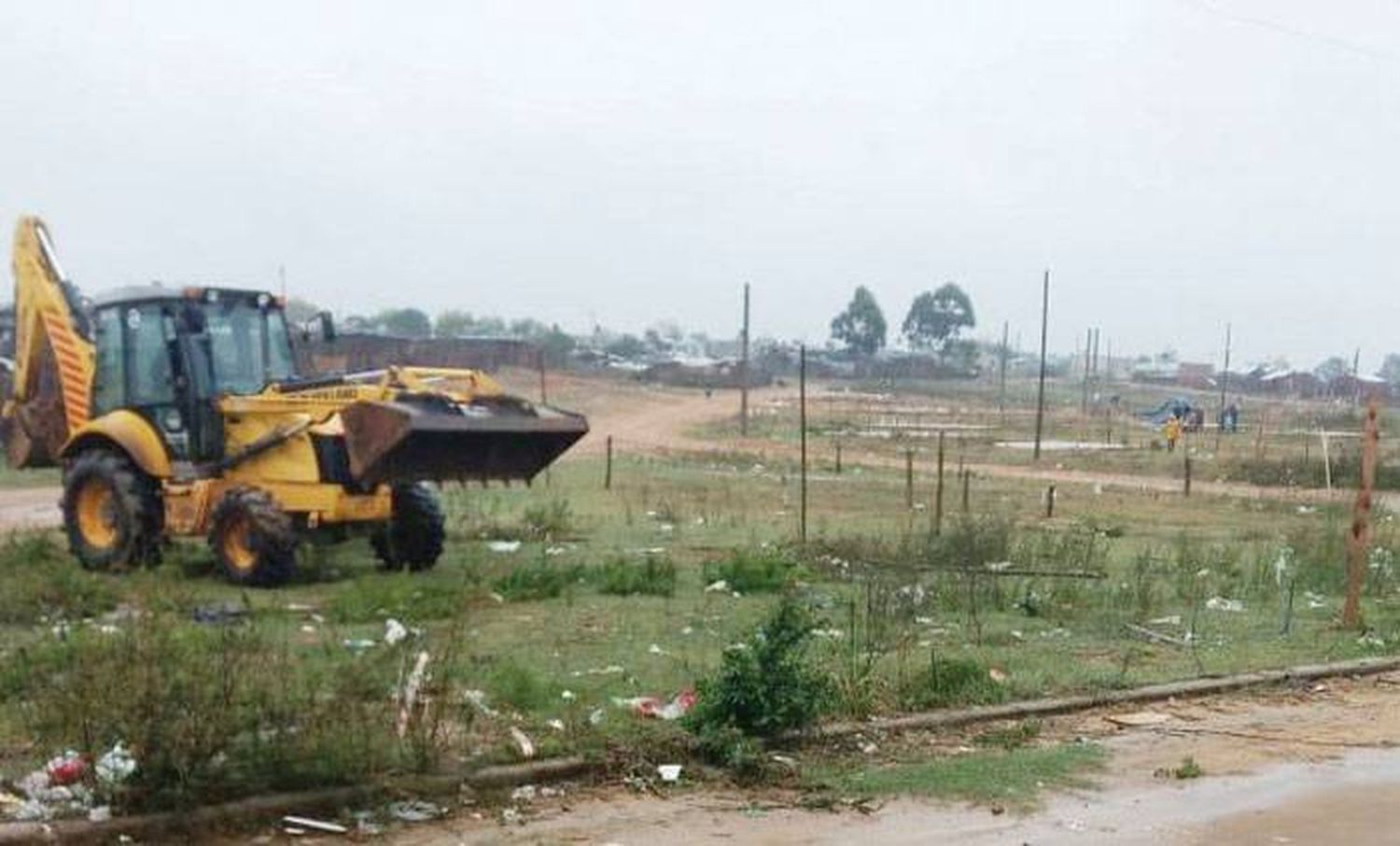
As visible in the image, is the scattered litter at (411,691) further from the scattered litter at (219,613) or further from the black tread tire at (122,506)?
the black tread tire at (122,506)

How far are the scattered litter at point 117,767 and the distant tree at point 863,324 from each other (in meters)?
108

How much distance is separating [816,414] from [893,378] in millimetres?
19130

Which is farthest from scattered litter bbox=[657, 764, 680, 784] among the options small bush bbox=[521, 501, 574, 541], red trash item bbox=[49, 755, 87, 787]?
small bush bbox=[521, 501, 574, 541]

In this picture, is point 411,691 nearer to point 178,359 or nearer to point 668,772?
point 668,772

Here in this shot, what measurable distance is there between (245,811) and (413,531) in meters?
8.92

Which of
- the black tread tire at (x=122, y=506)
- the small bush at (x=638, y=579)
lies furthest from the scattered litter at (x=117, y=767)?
the black tread tire at (x=122, y=506)

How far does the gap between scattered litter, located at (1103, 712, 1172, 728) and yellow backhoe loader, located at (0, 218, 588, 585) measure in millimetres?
6345

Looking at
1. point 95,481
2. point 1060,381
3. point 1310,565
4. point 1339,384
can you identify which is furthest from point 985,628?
point 1060,381

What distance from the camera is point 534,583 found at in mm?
13758

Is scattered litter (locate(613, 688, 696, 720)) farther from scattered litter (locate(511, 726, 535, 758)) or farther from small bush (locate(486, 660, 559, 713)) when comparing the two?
scattered litter (locate(511, 726, 535, 758))

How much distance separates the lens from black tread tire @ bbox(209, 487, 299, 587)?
540 inches

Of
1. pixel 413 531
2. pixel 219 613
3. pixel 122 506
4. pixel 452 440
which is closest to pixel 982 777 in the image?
pixel 219 613

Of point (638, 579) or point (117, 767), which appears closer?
point (117, 767)

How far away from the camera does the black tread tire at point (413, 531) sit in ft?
49.9
